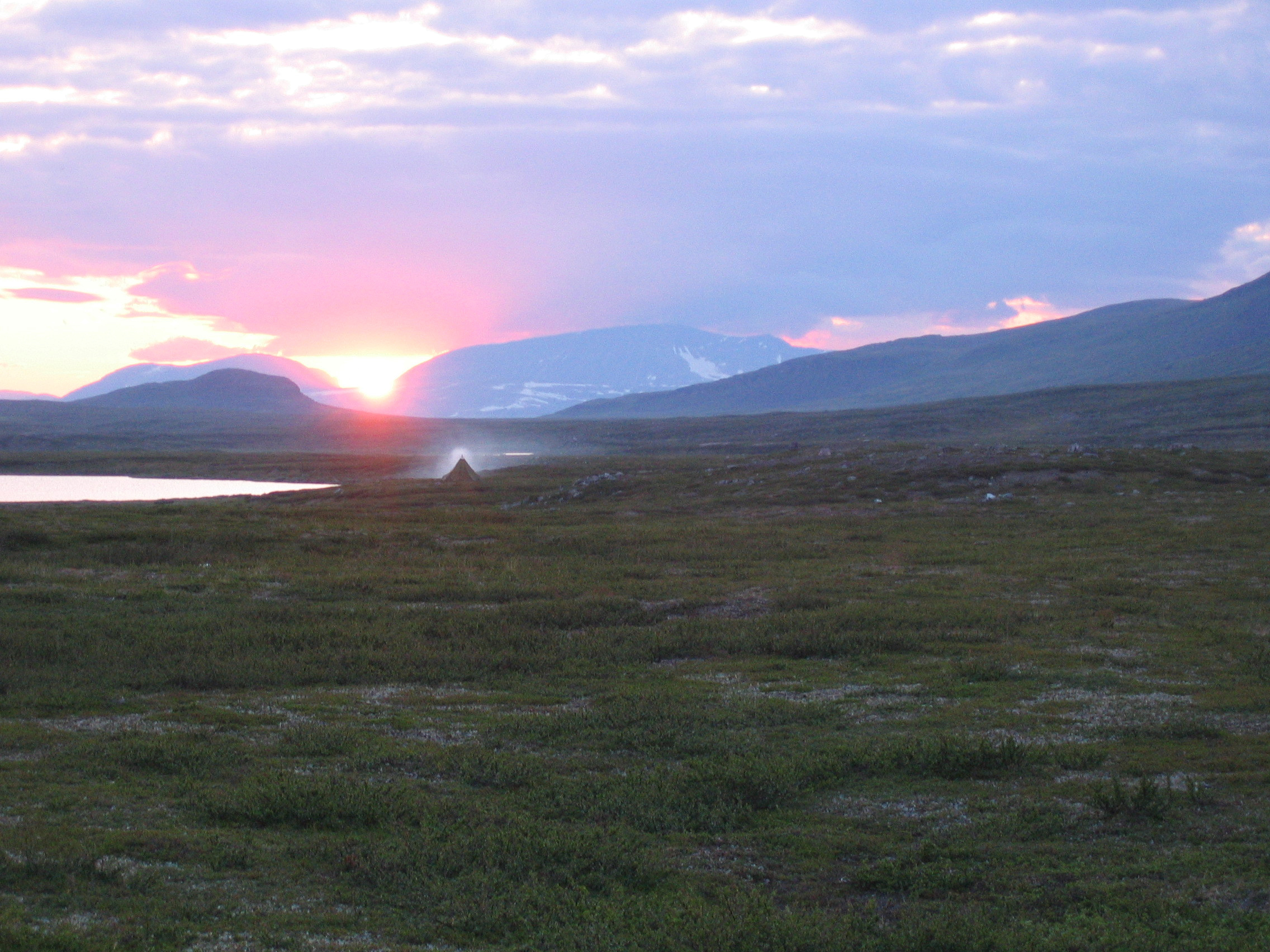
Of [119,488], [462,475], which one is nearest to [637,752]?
[462,475]

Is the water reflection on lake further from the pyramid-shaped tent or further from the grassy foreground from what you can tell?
the grassy foreground

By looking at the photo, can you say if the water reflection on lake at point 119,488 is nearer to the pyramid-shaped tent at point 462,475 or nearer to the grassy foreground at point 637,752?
the pyramid-shaped tent at point 462,475

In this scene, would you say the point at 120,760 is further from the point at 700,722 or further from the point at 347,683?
the point at 700,722

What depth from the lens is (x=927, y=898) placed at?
935cm

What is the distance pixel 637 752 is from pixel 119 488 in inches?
4083

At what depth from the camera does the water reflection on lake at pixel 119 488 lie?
276 feet

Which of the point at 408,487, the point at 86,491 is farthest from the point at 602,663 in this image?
the point at 86,491

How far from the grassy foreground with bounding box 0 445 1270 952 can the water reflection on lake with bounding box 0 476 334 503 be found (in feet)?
178

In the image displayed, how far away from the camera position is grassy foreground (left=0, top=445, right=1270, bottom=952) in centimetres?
886

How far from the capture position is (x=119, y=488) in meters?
103

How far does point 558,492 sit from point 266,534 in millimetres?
28967

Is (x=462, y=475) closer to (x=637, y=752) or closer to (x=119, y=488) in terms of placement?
(x=119, y=488)

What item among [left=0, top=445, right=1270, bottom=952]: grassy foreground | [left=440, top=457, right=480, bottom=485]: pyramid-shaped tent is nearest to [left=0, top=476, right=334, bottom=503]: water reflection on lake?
[left=440, top=457, right=480, bottom=485]: pyramid-shaped tent

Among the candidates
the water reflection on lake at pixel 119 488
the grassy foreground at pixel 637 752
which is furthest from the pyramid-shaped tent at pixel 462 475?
the grassy foreground at pixel 637 752
